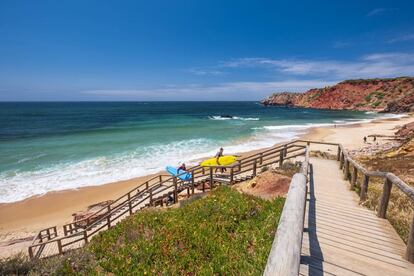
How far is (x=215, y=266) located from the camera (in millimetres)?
3961

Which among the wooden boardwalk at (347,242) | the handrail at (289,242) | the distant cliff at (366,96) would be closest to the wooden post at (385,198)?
the wooden boardwalk at (347,242)

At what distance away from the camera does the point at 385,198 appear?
468 cm

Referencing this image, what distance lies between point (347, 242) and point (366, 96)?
111 meters

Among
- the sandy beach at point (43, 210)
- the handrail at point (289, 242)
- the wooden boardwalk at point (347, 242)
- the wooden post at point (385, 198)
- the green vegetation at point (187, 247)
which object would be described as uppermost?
the handrail at point (289, 242)

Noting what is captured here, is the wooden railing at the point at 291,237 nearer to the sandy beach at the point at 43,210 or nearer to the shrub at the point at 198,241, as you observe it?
the shrub at the point at 198,241

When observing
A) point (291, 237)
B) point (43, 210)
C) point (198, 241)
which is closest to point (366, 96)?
point (43, 210)

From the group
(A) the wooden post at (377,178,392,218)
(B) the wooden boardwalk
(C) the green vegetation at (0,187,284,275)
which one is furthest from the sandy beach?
(A) the wooden post at (377,178,392,218)

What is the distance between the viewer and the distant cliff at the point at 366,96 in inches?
2943

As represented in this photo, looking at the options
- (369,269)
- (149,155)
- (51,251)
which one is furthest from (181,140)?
(369,269)

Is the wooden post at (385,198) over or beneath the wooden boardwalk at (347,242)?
over

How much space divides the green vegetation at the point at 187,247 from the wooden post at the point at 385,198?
2100mm

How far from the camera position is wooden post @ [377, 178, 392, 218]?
456 centimetres

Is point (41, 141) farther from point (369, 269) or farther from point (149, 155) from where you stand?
point (369, 269)

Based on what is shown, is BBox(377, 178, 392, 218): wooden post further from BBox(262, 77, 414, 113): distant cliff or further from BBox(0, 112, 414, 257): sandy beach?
BBox(262, 77, 414, 113): distant cliff
